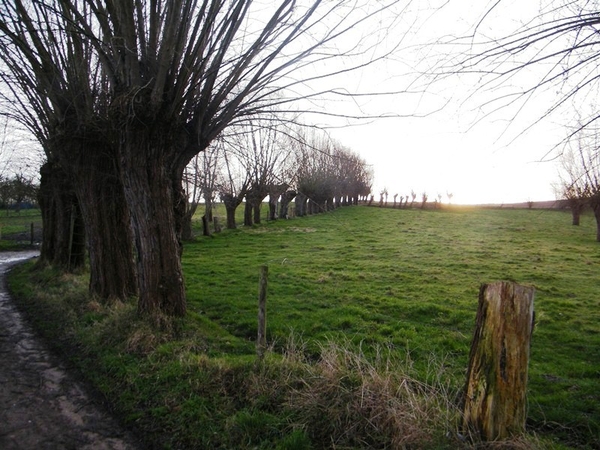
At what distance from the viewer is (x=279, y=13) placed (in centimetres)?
617

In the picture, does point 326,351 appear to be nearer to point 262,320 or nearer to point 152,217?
point 262,320

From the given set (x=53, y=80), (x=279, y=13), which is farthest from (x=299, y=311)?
(x=53, y=80)

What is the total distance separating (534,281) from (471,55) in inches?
488

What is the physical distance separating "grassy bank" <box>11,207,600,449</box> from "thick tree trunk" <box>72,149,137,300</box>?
2.52 ft

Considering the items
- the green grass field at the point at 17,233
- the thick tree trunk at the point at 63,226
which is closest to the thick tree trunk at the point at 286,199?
the green grass field at the point at 17,233

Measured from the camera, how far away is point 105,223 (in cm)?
953

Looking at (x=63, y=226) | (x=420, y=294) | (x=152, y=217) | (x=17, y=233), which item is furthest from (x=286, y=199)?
(x=152, y=217)

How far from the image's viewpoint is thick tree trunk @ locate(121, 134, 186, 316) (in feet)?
23.4

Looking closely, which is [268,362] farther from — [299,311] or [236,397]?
[299,311]

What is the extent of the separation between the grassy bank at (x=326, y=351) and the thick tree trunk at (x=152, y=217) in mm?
463

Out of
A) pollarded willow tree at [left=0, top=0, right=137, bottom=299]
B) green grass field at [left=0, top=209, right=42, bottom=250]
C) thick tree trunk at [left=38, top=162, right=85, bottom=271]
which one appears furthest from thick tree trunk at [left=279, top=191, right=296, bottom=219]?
pollarded willow tree at [left=0, top=0, right=137, bottom=299]

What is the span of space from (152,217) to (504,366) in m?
5.85

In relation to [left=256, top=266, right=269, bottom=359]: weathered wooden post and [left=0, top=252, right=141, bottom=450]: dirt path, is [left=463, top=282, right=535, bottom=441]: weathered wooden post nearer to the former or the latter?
[left=256, top=266, right=269, bottom=359]: weathered wooden post

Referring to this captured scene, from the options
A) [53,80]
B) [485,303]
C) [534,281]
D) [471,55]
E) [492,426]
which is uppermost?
[53,80]
